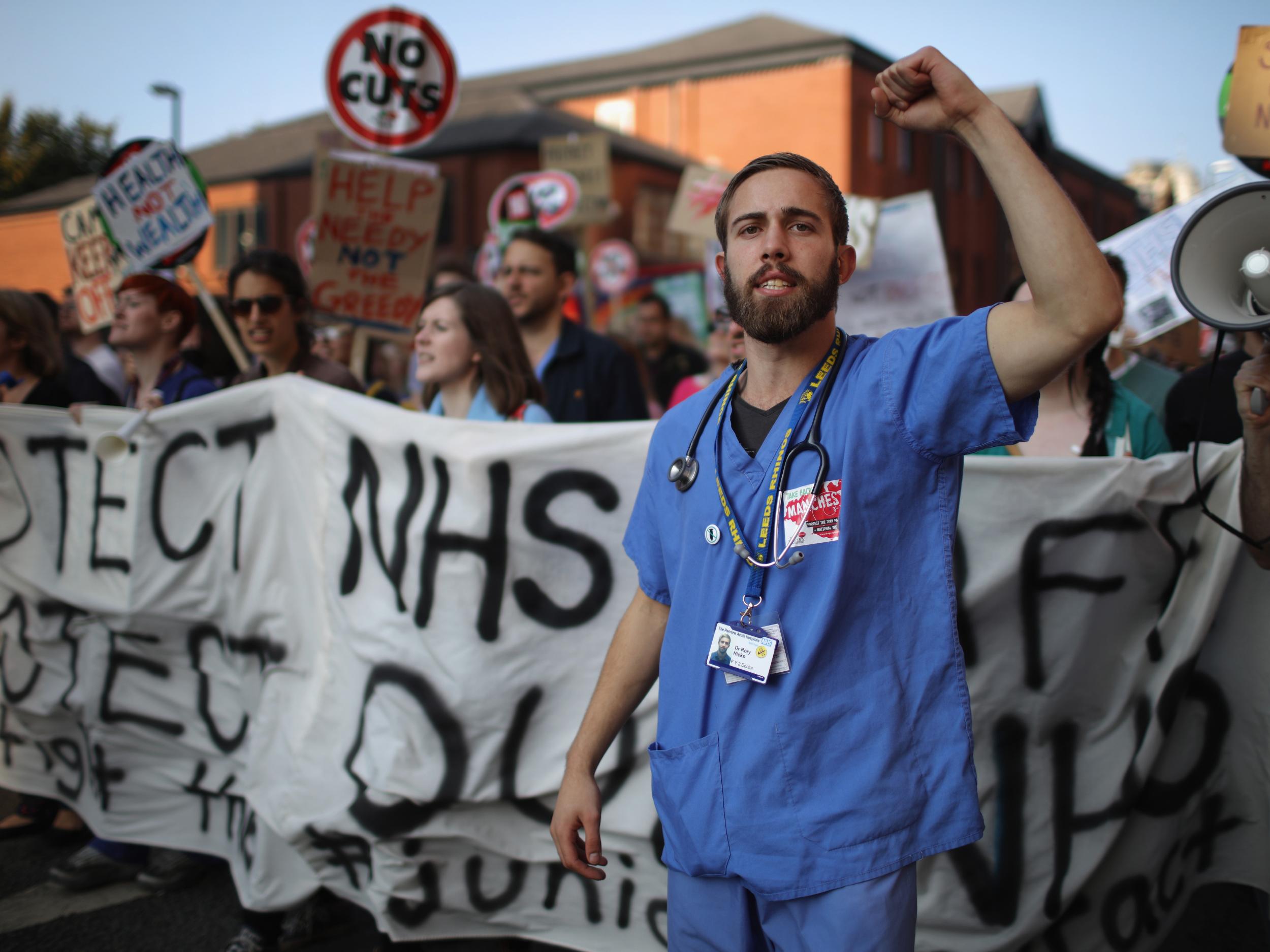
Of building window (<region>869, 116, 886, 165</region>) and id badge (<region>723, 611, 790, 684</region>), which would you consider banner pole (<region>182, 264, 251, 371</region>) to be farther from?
building window (<region>869, 116, 886, 165</region>)

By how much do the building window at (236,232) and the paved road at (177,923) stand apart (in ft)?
86.7

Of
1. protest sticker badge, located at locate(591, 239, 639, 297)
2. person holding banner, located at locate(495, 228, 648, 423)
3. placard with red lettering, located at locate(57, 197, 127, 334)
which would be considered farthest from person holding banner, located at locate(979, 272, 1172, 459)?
protest sticker badge, located at locate(591, 239, 639, 297)

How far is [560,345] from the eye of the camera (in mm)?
4512

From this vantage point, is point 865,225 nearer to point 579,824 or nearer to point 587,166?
point 579,824

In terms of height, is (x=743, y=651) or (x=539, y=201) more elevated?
(x=539, y=201)

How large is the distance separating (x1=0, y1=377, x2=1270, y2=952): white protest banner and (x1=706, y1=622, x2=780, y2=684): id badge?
120cm

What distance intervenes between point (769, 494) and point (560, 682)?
1391 millimetres

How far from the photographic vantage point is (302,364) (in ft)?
13.4

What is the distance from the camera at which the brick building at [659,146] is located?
25.8 m

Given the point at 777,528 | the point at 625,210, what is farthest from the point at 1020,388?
the point at 625,210

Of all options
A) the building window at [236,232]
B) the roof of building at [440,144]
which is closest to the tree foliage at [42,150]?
the roof of building at [440,144]

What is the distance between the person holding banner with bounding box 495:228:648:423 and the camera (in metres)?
4.42

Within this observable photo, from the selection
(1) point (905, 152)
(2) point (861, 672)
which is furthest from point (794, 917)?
(1) point (905, 152)

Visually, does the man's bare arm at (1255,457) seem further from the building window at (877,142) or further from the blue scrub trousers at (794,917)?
the building window at (877,142)
